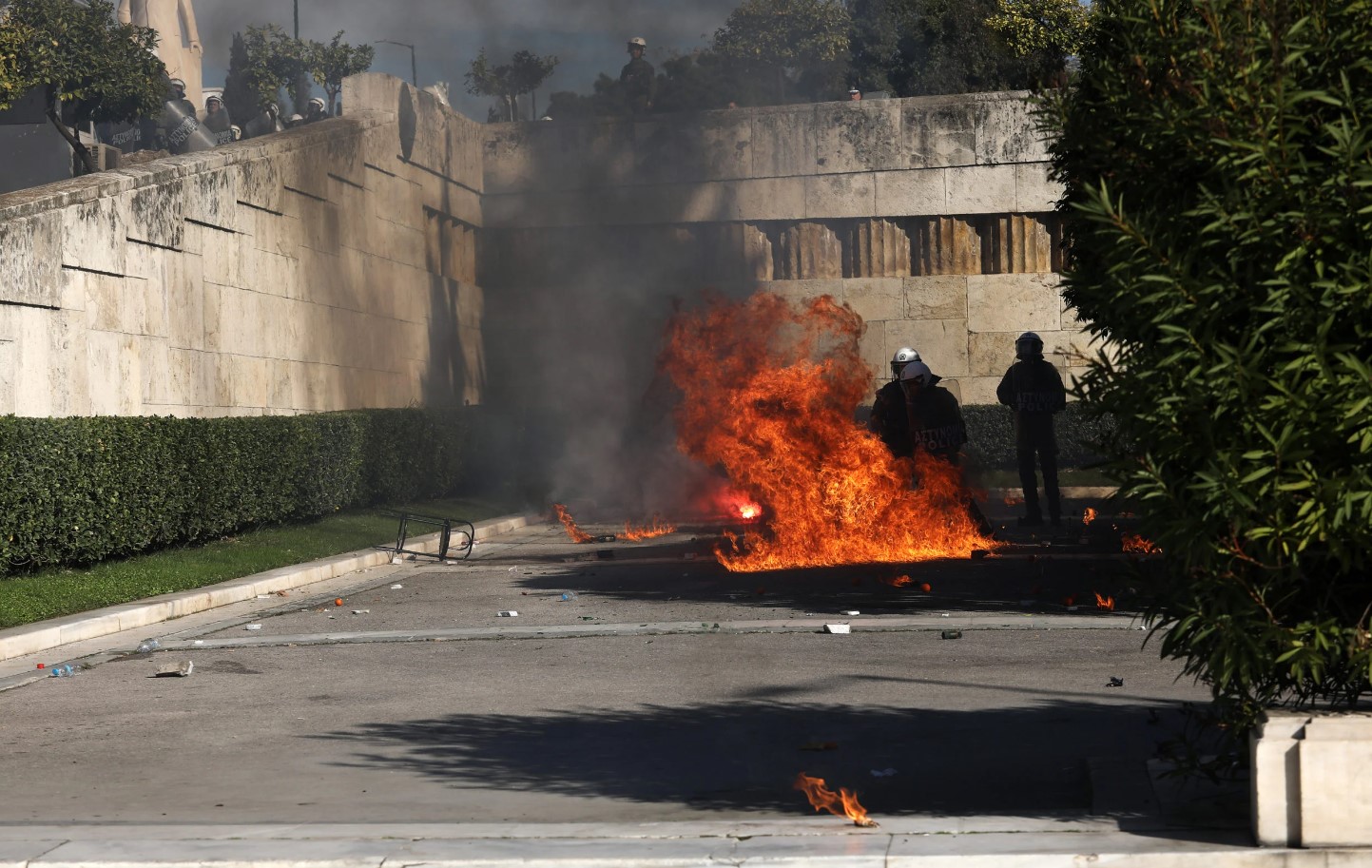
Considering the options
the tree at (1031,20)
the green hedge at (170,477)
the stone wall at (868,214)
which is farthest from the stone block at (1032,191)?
the green hedge at (170,477)

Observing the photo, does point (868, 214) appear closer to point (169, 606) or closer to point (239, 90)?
point (169, 606)

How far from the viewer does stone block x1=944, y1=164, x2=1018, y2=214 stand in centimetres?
2794

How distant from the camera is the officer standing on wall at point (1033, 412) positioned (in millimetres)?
18016

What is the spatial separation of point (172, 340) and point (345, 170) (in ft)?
19.7

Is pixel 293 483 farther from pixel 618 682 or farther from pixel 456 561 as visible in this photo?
pixel 618 682

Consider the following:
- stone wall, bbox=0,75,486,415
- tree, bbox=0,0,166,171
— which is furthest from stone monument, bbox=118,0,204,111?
stone wall, bbox=0,75,486,415

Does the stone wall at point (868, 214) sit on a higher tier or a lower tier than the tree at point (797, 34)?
lower

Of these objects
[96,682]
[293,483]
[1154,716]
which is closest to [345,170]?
[293,483]

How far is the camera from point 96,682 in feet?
29.6

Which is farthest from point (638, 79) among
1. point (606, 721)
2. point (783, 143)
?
point (606, 721)

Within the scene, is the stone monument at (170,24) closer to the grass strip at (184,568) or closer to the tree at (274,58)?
the tree at (274,58)

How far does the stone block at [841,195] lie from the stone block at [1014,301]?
221cm

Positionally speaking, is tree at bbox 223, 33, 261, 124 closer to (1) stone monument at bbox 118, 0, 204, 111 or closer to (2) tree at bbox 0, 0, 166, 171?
(2) tree at bbox 0, 0, 166, 171

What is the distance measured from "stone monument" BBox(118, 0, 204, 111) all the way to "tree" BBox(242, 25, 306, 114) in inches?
208
